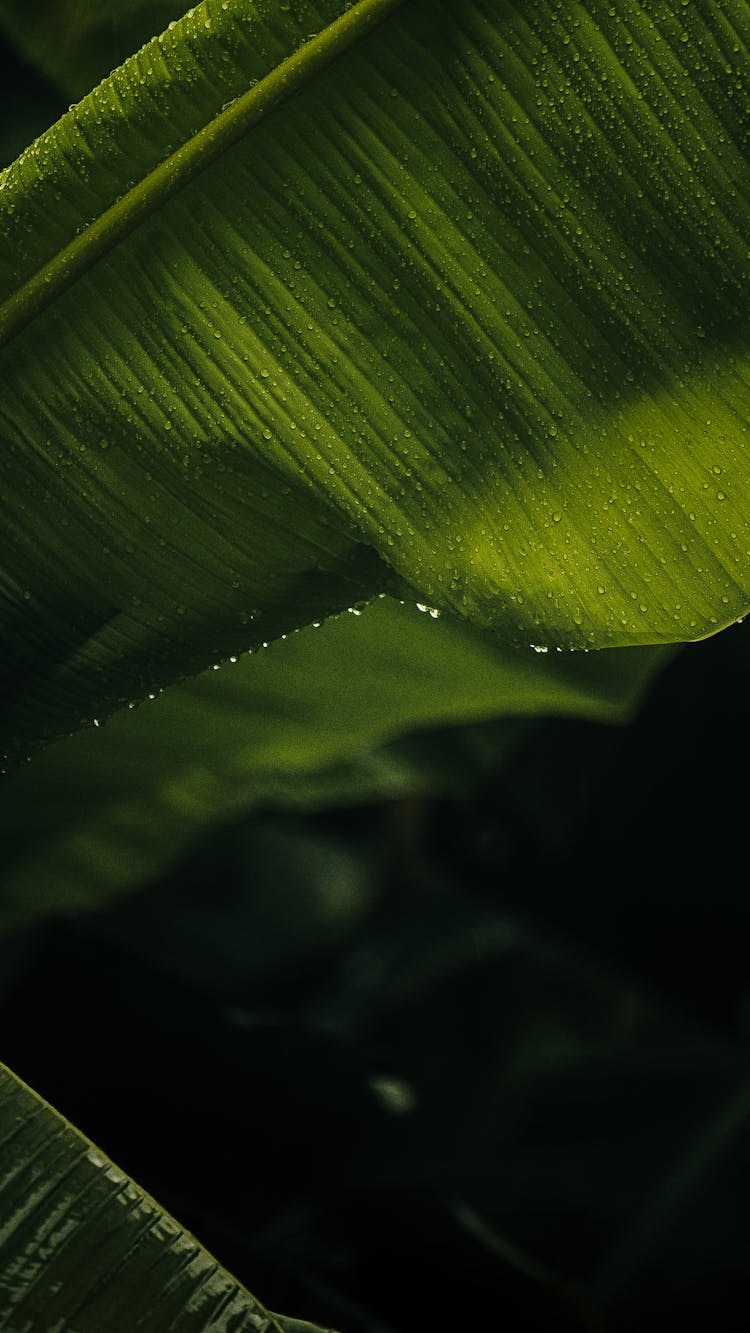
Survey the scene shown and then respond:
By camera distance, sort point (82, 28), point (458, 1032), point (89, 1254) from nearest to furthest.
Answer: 1. point (89, 1254)
2. point (82, 28)
3. point (458, 1032)

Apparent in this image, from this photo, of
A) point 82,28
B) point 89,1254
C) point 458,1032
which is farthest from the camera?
point 458,1032

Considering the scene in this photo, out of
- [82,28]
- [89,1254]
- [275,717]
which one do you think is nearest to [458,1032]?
[275,717]

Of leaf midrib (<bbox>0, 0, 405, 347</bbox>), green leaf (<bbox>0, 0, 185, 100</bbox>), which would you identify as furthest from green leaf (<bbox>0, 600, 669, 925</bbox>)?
green leaf (<bbox>0, 0, 185, 100</bbox>)

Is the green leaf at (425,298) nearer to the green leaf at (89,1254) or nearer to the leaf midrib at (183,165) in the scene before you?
the leaf midrib at (183,165)

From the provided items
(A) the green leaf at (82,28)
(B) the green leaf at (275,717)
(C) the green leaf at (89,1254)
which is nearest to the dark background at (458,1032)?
(A) the green leaf at (82,28)

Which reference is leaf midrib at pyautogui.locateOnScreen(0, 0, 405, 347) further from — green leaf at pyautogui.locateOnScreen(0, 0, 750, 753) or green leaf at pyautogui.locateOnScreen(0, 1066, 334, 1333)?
green leaf at pyautogui.locateOnScreen(0, 1066, 334, 1333)

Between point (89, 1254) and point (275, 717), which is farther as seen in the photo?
point (275, 717)

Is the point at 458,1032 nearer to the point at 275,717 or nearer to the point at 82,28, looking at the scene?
the point at 275,717
